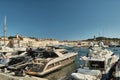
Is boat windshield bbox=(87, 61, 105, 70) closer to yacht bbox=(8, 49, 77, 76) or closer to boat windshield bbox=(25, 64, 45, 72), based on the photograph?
yacht bbox=(8, 49, 77, 76)

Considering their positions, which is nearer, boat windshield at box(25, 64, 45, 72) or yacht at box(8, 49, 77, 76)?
yacht at box(8, 49, 77, 76)

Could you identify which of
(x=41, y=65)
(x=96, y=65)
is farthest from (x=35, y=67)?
(x=96, y=65)

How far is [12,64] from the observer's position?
2572cm

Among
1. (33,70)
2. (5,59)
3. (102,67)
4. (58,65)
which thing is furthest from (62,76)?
(5,59)

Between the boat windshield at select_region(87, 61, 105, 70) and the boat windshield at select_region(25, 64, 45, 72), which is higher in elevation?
the boat windshield at select_region(87, 61, 105, 70)

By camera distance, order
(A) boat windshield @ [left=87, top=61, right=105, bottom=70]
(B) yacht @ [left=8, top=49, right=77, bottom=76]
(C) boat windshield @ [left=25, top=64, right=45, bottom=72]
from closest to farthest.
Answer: (A) boat windshield @ [left=87, top=61, right=105, bottom=70], (B) yacht @ [left=8, top=49, right=77, bottom=76], (C) boat windshield @ [left=25, top=64, right=45, bottom=72]

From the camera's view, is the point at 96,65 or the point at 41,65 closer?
the point at 96,65

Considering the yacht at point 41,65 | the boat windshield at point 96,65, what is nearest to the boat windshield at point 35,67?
the yacht at point 41,65

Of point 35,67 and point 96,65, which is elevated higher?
point 96,65

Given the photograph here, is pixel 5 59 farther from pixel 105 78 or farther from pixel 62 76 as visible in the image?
pixel 105 78

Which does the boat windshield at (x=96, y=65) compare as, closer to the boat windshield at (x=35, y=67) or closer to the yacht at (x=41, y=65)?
the yacht at (x=41, y=65)

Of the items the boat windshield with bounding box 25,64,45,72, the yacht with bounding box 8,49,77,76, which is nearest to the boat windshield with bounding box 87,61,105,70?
the yacht with bounding box 8,49,77,76

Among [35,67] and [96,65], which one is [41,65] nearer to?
[35,67]

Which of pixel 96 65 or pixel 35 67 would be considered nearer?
pixel 96 65
